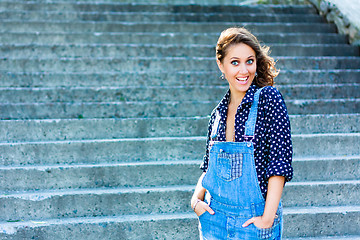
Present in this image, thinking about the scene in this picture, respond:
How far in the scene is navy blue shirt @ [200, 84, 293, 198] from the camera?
152 cm

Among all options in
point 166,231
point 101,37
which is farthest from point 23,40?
point 166,231

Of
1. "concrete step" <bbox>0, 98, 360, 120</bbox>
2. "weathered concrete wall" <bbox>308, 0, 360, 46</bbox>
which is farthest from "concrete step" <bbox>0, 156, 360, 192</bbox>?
"weathered concrete wall" <bbox>308, 0, 360, 46</bbox>

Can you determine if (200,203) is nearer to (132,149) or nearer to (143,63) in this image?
(132,149)

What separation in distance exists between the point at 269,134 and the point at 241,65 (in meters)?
0.34

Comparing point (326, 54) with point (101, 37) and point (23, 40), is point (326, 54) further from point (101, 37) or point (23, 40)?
point (23, 40)

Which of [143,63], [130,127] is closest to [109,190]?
[130,127]

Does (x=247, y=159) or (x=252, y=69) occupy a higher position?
(x=252, y=69)

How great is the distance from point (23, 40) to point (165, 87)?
2.28 metres

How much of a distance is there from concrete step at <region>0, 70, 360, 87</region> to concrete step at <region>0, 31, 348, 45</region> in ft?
2.81

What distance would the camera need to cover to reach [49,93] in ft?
13.9

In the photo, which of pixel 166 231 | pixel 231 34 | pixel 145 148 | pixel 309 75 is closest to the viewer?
pixel 231 34

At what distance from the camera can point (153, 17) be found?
20.4 feet

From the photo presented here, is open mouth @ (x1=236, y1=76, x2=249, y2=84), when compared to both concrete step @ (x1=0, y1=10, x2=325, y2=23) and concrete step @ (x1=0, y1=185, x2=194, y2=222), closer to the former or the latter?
concrete step @ (x1=0, y1=185, x2=194, y2=222)

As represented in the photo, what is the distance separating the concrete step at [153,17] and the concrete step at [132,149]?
2992mm
